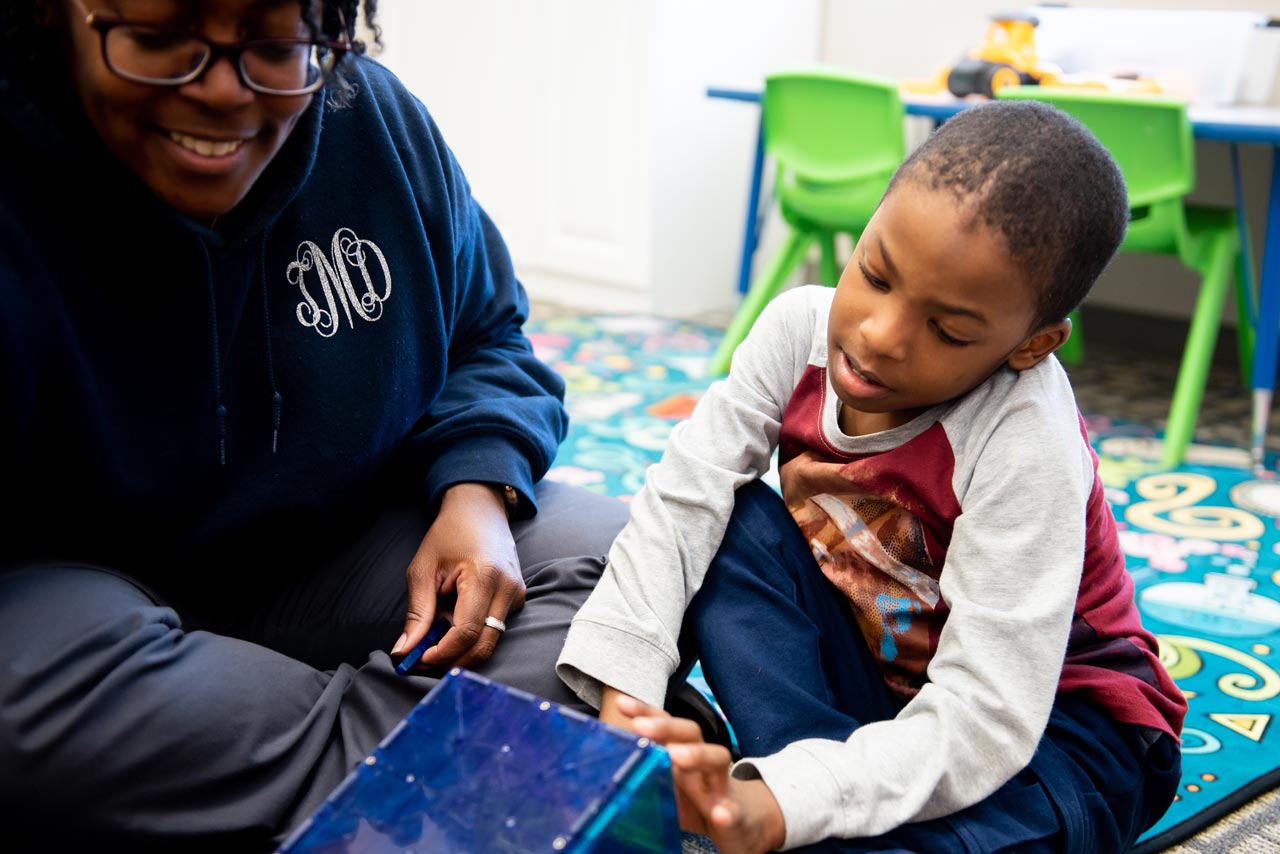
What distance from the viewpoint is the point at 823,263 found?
9.52 ft

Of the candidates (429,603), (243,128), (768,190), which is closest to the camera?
(243,128)

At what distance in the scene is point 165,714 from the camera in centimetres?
85

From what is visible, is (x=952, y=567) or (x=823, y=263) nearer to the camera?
(x=952, y=567)

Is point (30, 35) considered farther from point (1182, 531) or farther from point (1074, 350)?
point (1074, 350)

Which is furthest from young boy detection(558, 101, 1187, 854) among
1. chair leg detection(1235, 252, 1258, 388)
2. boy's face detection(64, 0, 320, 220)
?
chair leg detection(1235, 252, 1258, 388)

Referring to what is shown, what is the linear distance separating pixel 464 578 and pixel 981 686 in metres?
0.42

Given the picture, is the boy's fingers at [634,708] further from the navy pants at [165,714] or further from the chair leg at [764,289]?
the chair leg at [764,289]

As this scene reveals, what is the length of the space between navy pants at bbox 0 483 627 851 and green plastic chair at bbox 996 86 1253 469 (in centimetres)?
152

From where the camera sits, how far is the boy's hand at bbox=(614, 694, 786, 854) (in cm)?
75

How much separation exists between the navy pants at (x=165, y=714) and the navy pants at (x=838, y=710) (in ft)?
0.46

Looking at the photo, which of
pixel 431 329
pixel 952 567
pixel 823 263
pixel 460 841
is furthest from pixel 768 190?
pixel 460 841

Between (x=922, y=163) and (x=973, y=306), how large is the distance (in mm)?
113

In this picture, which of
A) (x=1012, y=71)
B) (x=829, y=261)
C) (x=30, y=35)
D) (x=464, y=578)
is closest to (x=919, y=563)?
(x=464, y=578)

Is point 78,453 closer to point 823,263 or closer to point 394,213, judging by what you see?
point 394,213
